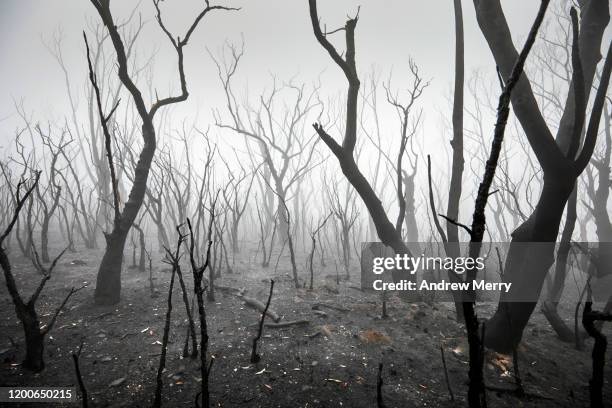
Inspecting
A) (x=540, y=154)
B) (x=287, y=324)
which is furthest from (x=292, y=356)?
(x=540, y=154)

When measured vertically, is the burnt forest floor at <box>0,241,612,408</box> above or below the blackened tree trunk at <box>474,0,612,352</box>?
below

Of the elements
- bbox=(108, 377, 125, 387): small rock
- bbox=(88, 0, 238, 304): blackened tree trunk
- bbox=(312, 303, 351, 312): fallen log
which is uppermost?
bbox=(88, 0, 238, 304): blackened tree trunk

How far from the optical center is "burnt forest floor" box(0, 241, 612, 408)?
2.67 m

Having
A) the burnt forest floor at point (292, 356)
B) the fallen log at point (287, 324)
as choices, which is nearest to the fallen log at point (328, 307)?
the burnt forest floor at point (292, 356)

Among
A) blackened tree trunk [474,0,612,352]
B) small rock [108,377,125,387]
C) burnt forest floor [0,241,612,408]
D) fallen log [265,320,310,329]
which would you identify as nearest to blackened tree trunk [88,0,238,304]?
burnt forest floor [0,241,612,408]

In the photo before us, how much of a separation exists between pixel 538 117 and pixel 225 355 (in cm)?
447

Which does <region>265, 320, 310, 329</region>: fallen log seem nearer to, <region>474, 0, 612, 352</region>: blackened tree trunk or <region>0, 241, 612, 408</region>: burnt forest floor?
<region>0, 241, 612, 408</region>: burnt forest floor

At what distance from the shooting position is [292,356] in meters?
3.23

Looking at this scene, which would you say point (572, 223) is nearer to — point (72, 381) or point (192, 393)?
point (192, 393)

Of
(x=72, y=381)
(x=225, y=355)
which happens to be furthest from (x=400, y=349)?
(x=72, y=381)

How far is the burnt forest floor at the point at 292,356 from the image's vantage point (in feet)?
8.77

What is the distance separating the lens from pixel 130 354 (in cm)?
328

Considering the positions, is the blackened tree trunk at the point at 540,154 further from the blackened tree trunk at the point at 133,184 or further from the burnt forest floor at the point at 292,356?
the blackened tree trunk at the point at 133,184

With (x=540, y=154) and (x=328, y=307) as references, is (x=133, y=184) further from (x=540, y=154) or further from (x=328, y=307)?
(x=540, y=154)
